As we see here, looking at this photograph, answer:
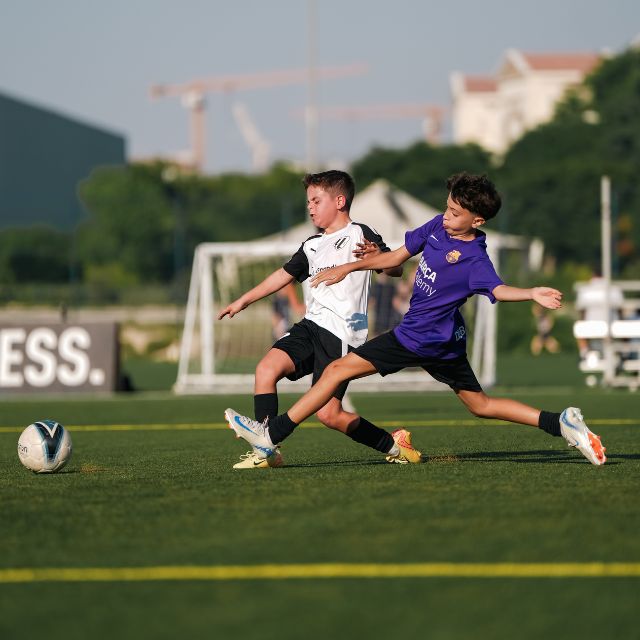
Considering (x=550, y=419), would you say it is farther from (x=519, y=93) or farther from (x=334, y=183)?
(x=519, y=93)

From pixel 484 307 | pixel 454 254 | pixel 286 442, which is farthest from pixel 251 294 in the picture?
pixel 484 307

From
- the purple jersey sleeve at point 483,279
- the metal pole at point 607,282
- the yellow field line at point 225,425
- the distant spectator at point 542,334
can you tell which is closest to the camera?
the purple jersey sleeve at point 483,279

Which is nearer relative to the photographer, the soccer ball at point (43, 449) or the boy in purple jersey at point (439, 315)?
the boy in purple jersey at point (439, 315)

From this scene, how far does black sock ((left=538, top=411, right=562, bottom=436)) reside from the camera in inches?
314

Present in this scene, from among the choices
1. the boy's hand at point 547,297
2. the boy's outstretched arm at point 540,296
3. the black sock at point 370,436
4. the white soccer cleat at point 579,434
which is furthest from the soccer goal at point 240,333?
the boy's hand at point 547,297

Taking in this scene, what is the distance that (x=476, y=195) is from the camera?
762 centimetres

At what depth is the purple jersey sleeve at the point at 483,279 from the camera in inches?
300

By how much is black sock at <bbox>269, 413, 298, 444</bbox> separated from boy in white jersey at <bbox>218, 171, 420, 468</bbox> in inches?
8.7

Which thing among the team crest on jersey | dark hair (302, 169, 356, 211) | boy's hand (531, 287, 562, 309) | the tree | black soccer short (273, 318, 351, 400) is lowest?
black soccer short (273, 318, 351, 400)

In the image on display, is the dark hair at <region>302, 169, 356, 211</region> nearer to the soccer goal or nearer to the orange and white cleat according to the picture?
the orange and white cleat

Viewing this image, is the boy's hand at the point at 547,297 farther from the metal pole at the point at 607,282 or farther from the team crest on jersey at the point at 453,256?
the metal pole at the point at 607,282

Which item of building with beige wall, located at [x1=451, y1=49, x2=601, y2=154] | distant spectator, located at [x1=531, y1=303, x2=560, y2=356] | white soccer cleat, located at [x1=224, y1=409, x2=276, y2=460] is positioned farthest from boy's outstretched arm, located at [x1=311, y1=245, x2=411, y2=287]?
building with beige wall, located at [x1=451, y1=49, x2=601, y2=154]

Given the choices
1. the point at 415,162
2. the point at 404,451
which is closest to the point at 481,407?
the point at 404,451

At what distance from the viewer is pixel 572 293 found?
35.9m
